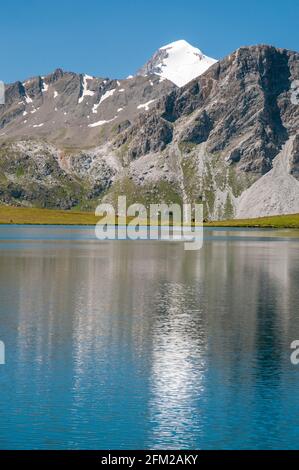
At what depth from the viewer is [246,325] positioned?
64750 millimetres

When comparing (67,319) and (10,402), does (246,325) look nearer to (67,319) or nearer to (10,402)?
(67,319)

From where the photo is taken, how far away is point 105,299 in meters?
81.4

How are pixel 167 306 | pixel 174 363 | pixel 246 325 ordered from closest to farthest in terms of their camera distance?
1. pixel 174 363
2. pixel 246 325
3. pixel 167 306

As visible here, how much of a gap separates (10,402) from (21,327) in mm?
22643

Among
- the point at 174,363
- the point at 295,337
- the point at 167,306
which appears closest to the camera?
the point at 174,363

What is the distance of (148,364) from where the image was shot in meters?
48.9

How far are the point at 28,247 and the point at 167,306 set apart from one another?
101 m

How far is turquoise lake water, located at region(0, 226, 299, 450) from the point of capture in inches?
1395

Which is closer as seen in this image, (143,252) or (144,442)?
(144,442)

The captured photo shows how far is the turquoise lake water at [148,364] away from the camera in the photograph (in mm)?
35438
